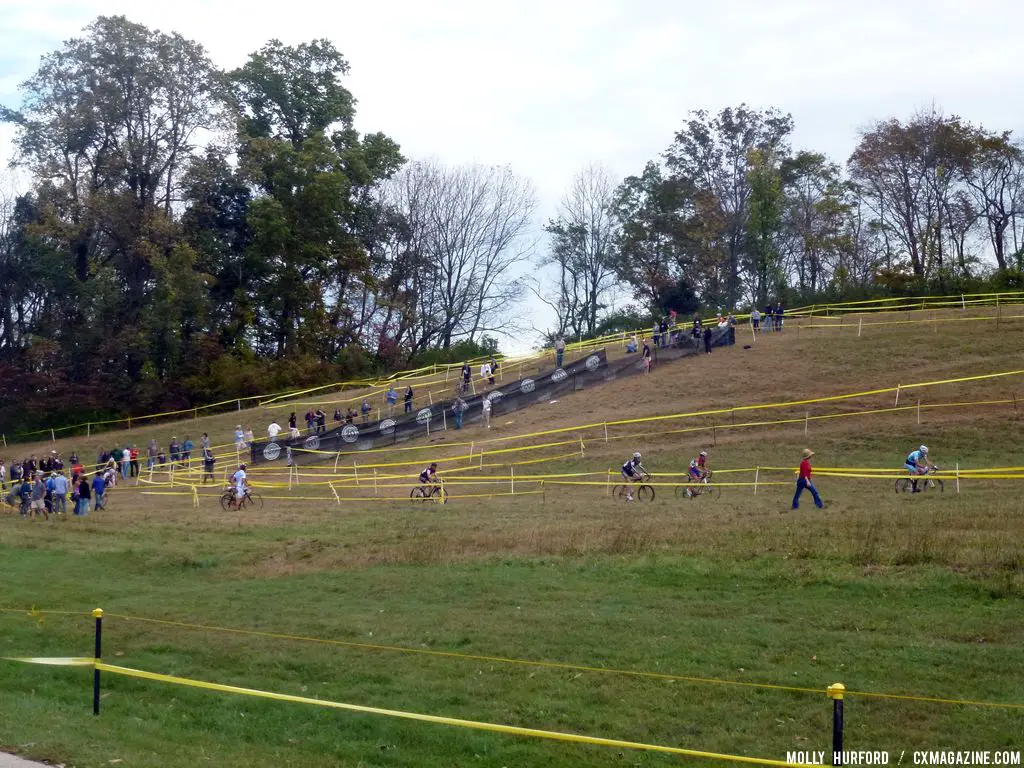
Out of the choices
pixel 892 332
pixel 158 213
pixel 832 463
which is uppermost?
pixel 158 213

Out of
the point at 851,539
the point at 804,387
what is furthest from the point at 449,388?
the point at 851,539

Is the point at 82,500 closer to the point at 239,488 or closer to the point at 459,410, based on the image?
the point at 239,488

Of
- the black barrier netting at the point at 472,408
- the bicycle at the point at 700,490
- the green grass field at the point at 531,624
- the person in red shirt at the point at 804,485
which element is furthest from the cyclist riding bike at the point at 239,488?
the person in red shirt at the point at 804,485

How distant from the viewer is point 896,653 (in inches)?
488

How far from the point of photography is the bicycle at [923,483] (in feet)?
91.7

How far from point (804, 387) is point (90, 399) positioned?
157 feet

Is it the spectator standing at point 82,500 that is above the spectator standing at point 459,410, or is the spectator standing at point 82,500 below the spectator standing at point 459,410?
below

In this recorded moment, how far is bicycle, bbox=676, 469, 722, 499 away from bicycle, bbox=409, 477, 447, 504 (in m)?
7.55

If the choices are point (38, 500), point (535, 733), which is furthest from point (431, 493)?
point (535, 733)

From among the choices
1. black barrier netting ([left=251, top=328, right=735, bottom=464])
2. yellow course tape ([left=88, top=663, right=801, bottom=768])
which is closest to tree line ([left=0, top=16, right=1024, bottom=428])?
black barrier netting ([left=251, top=328, right=735, bottom=464])

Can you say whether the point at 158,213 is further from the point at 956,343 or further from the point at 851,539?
the point at 851,539

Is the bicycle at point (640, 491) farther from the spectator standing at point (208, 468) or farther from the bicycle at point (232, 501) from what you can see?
the spectator standing at point (208, 468)

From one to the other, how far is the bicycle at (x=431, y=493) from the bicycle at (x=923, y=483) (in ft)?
45.2

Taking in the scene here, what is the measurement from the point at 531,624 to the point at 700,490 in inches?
702
